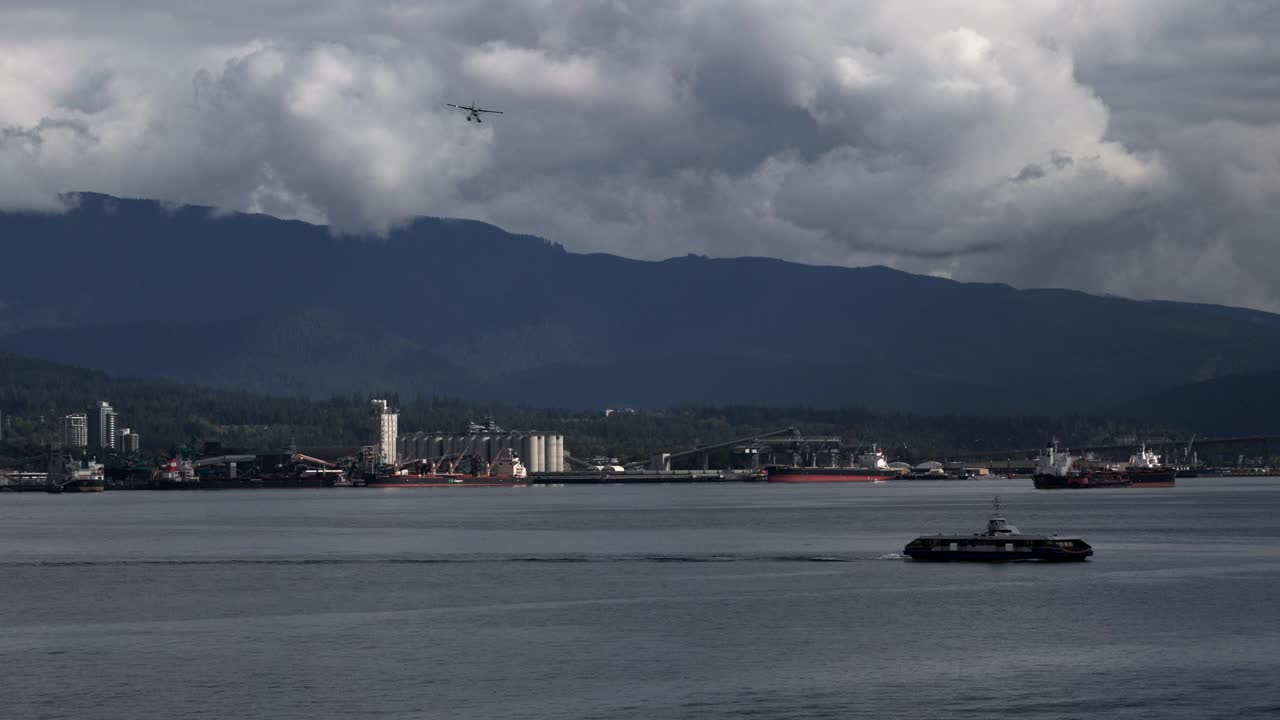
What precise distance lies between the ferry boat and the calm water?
63.1 inches

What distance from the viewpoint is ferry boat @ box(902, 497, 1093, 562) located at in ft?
319

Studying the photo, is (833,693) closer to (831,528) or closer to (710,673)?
(710,673)

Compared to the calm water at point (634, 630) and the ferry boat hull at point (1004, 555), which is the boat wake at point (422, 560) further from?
the ferry boat hull at point (1004, 555)

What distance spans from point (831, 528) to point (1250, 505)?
223 feet

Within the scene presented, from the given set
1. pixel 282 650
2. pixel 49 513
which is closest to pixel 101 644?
pixel 282 650

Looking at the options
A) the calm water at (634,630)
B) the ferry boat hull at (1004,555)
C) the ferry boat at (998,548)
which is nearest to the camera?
the calm water at (634,630)

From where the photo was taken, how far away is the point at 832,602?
77.7 m

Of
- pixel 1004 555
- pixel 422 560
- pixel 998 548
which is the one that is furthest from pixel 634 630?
pixel 422 560

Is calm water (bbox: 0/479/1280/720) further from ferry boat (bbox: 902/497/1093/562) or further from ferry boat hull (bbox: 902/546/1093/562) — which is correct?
ferry boat (bbox: 902/497/1093/562)

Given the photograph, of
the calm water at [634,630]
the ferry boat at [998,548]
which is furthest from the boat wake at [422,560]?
the ferry boat at [998,548]

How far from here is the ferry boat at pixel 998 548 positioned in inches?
3826

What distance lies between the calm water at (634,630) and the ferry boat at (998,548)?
1604mm

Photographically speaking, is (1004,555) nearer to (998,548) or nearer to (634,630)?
(998,548)

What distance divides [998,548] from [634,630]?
34.9 metres
